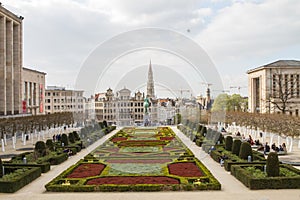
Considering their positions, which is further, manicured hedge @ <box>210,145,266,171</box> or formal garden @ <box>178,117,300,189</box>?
manicured hedge @ <box>210,145,266,171</box>

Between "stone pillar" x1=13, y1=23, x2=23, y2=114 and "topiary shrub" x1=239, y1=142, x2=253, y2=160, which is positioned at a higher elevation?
"stone pillar" x1=13, y1=23, x2=23, y2=114

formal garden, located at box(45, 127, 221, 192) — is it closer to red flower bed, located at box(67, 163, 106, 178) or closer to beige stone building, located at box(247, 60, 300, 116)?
red flower bed, located at box(67, 163, 106, 178)

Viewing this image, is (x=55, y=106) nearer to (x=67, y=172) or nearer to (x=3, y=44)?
(x=3, y=44)

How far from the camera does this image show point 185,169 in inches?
866

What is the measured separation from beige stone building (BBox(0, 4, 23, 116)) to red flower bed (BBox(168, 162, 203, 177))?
42.5 meters

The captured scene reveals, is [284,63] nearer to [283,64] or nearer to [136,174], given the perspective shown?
[283,64]

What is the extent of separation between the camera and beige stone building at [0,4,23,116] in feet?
194

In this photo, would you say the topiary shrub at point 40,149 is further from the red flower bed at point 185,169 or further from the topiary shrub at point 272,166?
the topiary shrub at point 272,166

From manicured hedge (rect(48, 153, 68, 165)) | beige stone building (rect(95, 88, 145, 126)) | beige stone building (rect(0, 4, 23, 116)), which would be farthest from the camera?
beige stone building (rect(0, 4, 23, 116))

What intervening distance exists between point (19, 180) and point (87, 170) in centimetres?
502

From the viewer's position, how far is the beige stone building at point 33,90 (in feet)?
257

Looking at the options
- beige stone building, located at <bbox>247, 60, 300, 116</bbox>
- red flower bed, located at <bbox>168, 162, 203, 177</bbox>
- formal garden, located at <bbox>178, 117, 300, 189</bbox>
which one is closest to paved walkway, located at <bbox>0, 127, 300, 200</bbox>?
formal garden, located at <bbox>178, 117, 300, 189</bbox>

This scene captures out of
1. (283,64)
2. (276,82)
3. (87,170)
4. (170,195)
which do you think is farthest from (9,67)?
(283,64)

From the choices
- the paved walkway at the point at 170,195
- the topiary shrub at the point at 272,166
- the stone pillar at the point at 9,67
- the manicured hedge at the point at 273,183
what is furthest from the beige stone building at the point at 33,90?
the manicured hedge at the point at 273,183
